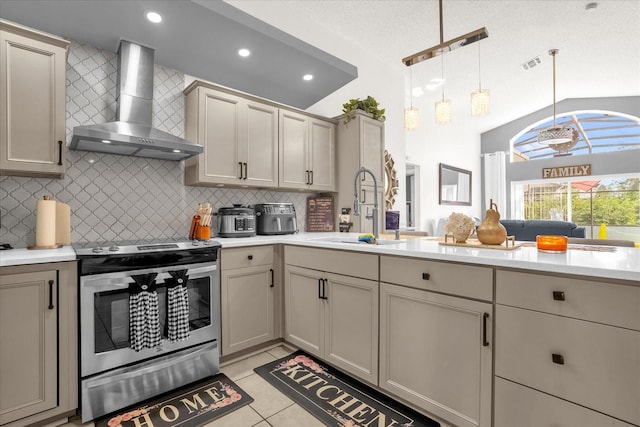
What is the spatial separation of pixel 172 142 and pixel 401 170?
3.48 meters

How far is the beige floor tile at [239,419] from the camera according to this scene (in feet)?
5.48

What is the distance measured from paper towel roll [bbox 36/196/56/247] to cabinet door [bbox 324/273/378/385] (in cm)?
173

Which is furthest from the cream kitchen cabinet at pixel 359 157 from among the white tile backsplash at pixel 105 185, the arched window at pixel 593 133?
the arched window at pixel 593 133

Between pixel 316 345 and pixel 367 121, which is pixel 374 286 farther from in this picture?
pixel 367 121

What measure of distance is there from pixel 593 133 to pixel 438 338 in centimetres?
866

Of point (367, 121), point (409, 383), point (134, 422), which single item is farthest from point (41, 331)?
point (367, 121)

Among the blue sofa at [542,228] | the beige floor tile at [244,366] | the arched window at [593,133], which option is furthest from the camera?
the arched window at [593,133]

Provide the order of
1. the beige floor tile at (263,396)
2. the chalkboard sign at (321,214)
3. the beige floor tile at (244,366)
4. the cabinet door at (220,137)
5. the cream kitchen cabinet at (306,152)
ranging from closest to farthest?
the beige floor tile at (263,396), the beige floor tile at (244,366), the cabinet door at (220,137), the cream kitchen cabinet at (306,152), the chalkboard sign at (321,214)

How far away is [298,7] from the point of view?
3.39 meters

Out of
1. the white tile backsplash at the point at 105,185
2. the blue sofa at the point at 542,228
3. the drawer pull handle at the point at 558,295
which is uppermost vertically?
the white tile backsplash at the point at 105,185

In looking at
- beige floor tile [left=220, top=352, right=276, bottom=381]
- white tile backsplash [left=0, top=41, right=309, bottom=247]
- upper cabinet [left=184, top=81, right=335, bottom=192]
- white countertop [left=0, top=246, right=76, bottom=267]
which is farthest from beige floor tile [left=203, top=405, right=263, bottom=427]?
upper cabinet [left=184, top=81, right=335, bottom=192]

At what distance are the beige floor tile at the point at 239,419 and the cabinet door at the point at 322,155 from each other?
206 cm

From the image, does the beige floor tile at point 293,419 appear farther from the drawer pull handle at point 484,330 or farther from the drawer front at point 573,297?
the drawer front at point 573,297

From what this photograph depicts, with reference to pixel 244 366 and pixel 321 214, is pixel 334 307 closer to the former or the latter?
pixel 244 366
